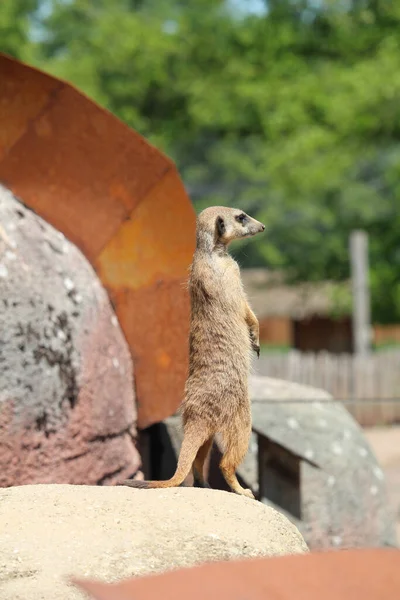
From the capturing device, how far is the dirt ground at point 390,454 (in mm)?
8703

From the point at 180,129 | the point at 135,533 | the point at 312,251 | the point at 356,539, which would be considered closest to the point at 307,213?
the point at 312,251

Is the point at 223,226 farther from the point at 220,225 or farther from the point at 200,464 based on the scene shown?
the point at 200,464

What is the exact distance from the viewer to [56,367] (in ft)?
11.9

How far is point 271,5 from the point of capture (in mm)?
18844

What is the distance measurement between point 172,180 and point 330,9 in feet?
50.9

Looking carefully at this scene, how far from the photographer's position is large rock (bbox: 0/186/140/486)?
137 inches

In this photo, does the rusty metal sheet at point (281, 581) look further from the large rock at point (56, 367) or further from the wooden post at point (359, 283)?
the wooden post at point (359, 283)

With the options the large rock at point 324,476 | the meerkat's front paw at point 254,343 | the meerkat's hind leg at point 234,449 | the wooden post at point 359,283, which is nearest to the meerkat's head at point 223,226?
the meerkat's front paw at point 254,343

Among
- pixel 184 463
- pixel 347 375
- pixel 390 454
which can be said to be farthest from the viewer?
pixel 347 375

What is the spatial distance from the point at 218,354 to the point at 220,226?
17.9 inches

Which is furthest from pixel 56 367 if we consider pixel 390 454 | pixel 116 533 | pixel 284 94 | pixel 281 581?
pixel 284 94

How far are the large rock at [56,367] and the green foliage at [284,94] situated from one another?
42.0 feet

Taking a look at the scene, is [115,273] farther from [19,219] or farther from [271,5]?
[271,5]

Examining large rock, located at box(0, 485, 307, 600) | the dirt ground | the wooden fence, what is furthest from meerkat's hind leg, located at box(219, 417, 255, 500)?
the wooden fence
